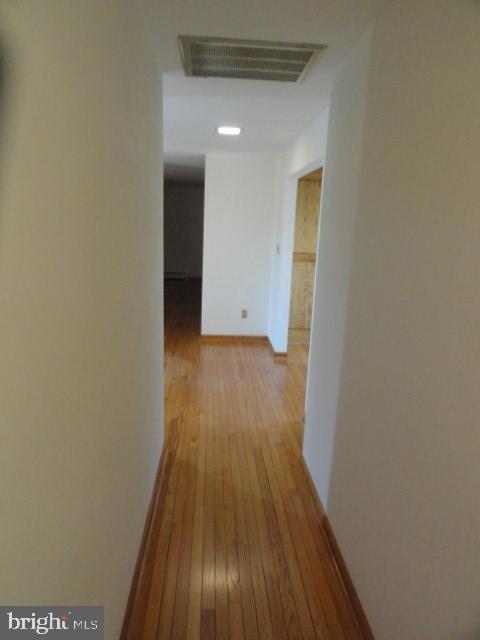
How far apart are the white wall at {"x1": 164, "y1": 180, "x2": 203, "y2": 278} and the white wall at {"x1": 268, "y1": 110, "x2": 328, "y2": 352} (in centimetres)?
501

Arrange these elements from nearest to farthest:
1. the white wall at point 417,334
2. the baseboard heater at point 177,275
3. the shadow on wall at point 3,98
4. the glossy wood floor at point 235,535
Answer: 1. the shadow on wall at point 3,98
2. the white wall at point 417,334
3. the glossy wood floor at point 235,535
4. the baseboard heater at point 177,275

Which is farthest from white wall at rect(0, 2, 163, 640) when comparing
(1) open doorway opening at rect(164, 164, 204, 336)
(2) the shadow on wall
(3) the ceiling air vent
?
(1) open doorway opening at rect(164, 164, 204, 336)

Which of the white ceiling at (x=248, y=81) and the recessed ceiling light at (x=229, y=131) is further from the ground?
the recessed ceiling light at (x=229, y=131)

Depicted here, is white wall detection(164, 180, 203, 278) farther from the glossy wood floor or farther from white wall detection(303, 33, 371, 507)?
white wall detection(303, 33, 371, 507)

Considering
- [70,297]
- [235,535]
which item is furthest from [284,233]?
[70,297]

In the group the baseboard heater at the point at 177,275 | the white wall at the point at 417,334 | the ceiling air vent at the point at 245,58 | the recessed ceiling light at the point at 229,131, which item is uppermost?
the recessed ceiling light at the point at 229,131

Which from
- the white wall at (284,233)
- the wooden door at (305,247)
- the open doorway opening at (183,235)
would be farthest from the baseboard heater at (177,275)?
the white wall at (284,233)

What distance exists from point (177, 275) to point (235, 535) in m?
8.23

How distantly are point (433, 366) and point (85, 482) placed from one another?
93cm

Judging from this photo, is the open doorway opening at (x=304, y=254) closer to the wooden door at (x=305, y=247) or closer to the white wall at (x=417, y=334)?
the wooden door at (x=305, y=247)

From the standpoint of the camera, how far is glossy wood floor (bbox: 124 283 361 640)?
1577 mm

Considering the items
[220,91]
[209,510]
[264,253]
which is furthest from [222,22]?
[264,253]

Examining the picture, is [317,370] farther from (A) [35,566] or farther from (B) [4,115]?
(B) [4,115]

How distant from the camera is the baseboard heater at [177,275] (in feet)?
32.0
